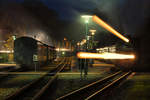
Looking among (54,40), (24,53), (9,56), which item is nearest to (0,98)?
(24,53)

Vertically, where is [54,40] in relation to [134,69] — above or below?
above

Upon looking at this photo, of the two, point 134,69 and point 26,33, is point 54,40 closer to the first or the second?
point 26,33

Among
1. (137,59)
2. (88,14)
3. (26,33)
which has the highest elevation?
(26,33)

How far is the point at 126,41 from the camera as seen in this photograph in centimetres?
2073

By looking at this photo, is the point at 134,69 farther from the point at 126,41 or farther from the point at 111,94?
the point at 111,94

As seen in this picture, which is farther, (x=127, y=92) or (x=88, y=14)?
(x=88, y=14)

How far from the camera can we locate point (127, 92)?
30.0ft

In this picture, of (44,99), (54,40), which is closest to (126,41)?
(44,99)

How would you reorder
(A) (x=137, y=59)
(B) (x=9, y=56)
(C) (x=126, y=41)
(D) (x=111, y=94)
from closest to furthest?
(D) (x=111, y=94) < (A) (x=137, y=59) < (C) (x=126, y=41) < (B) (x=9, y=56)

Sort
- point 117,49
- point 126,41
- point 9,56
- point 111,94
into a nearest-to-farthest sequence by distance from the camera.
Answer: point 111,94, point 126,41, point 117,49, point 9,56

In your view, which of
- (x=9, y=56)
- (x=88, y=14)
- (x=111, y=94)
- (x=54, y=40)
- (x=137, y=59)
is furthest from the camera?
(x=54, y=40)

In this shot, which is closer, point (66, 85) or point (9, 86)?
point (9, 86)

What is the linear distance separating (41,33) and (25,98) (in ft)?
140

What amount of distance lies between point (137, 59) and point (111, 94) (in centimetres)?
1187
